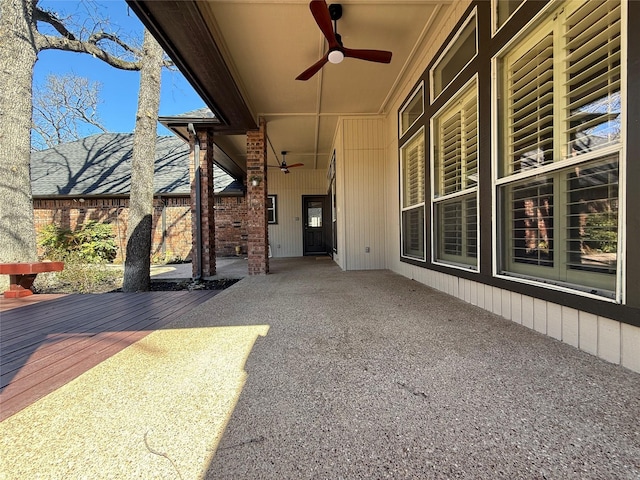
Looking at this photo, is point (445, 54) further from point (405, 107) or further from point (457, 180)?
point (457, 180)

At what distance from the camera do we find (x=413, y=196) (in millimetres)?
4539

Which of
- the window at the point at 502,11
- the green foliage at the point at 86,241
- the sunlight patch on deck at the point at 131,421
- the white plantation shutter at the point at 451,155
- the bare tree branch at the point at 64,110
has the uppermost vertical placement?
the bare tree branch at the point at 64,110

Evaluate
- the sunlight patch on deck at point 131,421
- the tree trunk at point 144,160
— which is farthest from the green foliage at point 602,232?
the tree trunk at point 144,160

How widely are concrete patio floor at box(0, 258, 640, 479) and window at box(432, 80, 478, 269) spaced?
119cm

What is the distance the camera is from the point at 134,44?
6.05 meters

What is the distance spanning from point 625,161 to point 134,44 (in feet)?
27.3

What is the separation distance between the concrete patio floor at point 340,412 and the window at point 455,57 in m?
2.78

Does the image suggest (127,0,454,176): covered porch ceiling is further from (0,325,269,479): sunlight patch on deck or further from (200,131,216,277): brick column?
(0,325,269,479): sunlight patch on deck

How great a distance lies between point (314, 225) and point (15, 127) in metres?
7.53

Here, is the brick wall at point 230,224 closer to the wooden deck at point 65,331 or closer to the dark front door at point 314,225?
the dark front door at point 314,225

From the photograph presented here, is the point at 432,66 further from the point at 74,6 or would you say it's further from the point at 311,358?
the point at 74,6

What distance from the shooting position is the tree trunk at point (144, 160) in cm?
451

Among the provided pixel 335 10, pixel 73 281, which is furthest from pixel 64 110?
pixel 335 10

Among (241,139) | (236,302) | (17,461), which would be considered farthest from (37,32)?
(17,461)
